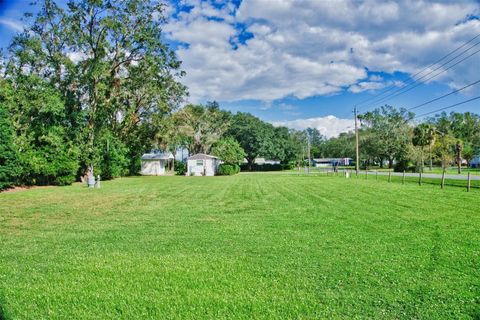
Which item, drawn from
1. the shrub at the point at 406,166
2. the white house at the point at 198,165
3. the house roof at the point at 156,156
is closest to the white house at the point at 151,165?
the house roof at the point at 156,156

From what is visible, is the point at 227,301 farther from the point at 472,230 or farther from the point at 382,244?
the point at 472,230

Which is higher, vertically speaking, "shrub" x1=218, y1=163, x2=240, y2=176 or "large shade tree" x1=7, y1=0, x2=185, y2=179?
"large shade tree" x1=7, y1=0, x2=185, y2=179

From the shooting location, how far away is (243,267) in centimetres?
484

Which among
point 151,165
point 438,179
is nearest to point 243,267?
point 438,179

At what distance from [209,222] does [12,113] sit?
752 inches

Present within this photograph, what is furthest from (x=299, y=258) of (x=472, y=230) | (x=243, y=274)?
(x=472, y=230)

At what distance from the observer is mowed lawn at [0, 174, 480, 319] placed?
352 cm

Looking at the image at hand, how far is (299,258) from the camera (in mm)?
5223

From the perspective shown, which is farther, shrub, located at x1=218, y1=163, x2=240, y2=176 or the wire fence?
shrub, located at x1=218, y1=163, x2=240, y2=176

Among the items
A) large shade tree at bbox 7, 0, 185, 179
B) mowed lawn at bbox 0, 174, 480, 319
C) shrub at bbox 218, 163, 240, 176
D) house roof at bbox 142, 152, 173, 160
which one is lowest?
mowed lawn at bbox 0, 174, 480, 319

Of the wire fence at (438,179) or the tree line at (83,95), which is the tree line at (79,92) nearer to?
the tree line at (83,95)

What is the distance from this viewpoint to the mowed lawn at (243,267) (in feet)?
11.5

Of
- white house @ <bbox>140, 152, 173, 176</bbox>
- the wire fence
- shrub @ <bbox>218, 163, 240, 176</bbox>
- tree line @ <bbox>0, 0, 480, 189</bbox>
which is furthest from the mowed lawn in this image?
shrub @ <bbox>218, 163, 240, 176</bbox>

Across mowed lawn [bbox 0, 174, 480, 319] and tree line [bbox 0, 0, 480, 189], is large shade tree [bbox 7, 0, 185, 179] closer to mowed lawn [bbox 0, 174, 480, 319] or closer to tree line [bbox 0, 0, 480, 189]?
tree line [bbox 0, 0, 480, 189]
